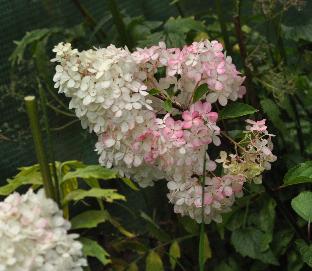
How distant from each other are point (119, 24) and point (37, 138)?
97 centimetres

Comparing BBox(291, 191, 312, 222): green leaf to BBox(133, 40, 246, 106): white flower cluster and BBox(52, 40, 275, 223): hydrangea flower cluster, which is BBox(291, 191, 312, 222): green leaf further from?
BBox(133, 40, 246, 106): white flower cluster

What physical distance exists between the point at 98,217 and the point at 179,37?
0.87 meters

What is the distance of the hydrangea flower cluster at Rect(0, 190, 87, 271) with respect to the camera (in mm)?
843

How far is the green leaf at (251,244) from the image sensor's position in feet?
5.66

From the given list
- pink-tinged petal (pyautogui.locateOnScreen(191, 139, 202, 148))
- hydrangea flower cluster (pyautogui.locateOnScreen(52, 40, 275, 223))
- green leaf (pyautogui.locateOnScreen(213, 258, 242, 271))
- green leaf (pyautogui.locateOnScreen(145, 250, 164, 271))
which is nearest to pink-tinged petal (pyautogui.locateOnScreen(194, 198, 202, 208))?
hydrangea flower cluster (pyautogui.locateOnScreen(52, 40, 275, 223))

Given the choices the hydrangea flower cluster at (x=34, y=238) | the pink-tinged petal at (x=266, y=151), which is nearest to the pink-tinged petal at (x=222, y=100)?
the pink-tinged petal at (x=266, y=151)

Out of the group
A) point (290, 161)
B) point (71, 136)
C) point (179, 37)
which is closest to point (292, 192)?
point (290, 161)

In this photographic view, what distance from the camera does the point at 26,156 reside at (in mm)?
2018

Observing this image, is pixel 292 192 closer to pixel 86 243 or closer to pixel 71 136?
pixel 71 136

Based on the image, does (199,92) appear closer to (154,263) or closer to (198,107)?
(198,107)

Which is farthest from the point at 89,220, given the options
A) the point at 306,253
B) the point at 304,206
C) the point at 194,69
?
the point at 306,253

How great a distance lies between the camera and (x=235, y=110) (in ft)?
4.17

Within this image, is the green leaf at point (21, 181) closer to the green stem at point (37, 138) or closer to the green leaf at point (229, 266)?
the green stem at point (37, 138)

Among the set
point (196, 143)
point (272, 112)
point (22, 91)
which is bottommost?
point (272, 112)
